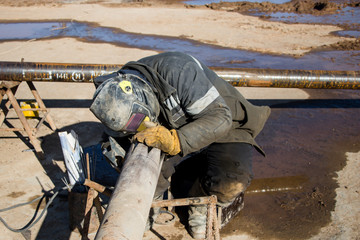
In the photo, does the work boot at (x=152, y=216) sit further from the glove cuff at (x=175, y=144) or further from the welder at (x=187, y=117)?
the glove cuff at (x=175, y=144)

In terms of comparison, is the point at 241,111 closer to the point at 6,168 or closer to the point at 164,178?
the point at 164,178

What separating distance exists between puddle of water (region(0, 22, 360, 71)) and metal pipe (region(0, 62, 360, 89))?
299cm

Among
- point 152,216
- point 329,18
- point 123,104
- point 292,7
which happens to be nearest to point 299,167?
point 152,216

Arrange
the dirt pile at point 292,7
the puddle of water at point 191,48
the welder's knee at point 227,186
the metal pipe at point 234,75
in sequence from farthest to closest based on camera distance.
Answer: the dirt pile at point 292,7, the puddle of water at point 191,48, the metal pipe at point 234,75, the welder's knee at point 227,186

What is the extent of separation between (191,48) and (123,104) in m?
7.19

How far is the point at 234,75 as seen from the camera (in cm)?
402

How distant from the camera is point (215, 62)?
758 centimetres

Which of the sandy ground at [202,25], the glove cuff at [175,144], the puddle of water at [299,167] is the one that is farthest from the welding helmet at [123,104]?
the sandy ground at [202,25]

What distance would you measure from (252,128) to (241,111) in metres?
0.20

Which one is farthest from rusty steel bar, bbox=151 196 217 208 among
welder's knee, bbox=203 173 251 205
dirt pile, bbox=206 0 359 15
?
dirt pile, bbox=206 0 359 15

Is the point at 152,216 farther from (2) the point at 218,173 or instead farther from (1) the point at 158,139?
(1) the point at 158,139

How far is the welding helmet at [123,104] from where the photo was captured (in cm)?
202

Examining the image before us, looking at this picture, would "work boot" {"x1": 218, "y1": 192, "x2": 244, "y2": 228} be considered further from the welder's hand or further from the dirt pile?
the dirt pile

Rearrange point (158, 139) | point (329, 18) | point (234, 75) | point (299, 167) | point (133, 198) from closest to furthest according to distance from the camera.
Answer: point (133, 198) < point (158, 139) < point (299, 167) < point (234, 75) < point (329, 18)
